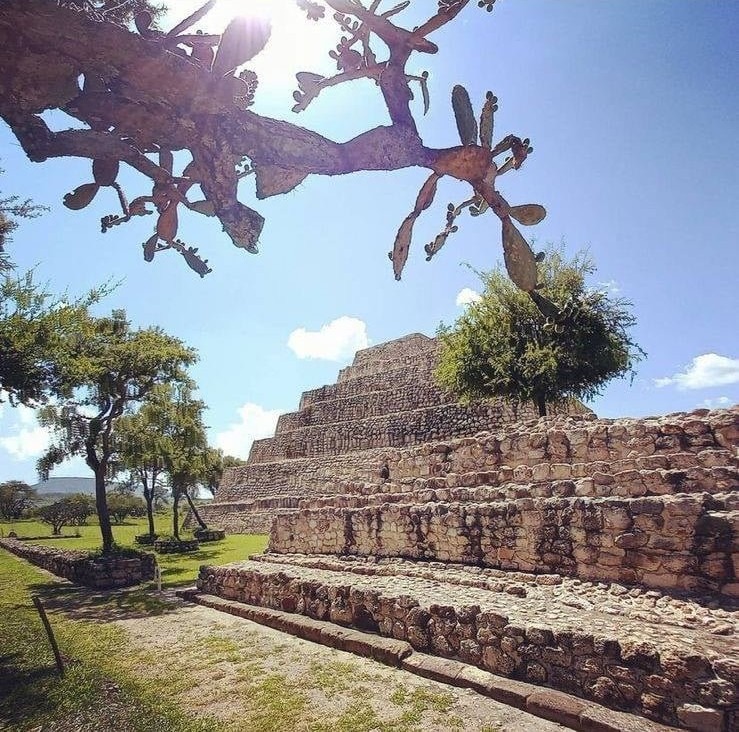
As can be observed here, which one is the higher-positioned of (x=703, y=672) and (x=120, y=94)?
(x=120, y=94)

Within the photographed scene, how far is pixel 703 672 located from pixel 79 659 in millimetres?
7606

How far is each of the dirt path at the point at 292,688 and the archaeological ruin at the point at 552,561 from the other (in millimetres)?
564

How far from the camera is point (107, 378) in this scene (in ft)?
48.7

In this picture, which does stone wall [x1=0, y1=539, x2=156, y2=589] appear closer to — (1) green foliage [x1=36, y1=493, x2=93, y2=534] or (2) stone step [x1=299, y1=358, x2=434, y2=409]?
(2) stone step [x1=299, y1=358, x2=434, y2=409]

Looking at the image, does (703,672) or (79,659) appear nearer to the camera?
(703,672)

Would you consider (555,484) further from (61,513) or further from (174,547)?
(61,513)

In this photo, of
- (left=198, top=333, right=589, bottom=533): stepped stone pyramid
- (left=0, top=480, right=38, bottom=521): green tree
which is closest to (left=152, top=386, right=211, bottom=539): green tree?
(left=198, top=333, right=589, bottom=533): stepped stone pyramid

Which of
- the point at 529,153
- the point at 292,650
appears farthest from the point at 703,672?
the point at 292,650

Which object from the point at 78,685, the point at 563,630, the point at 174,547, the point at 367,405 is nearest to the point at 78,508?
the point at 174,547

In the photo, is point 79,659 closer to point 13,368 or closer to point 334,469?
point 13,368

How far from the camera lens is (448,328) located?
18578 mm

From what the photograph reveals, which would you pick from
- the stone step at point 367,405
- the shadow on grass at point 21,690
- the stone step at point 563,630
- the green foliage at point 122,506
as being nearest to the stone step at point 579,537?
the stone step at point 563,630

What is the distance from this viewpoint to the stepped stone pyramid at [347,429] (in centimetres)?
2088

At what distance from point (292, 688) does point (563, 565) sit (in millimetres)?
4009
